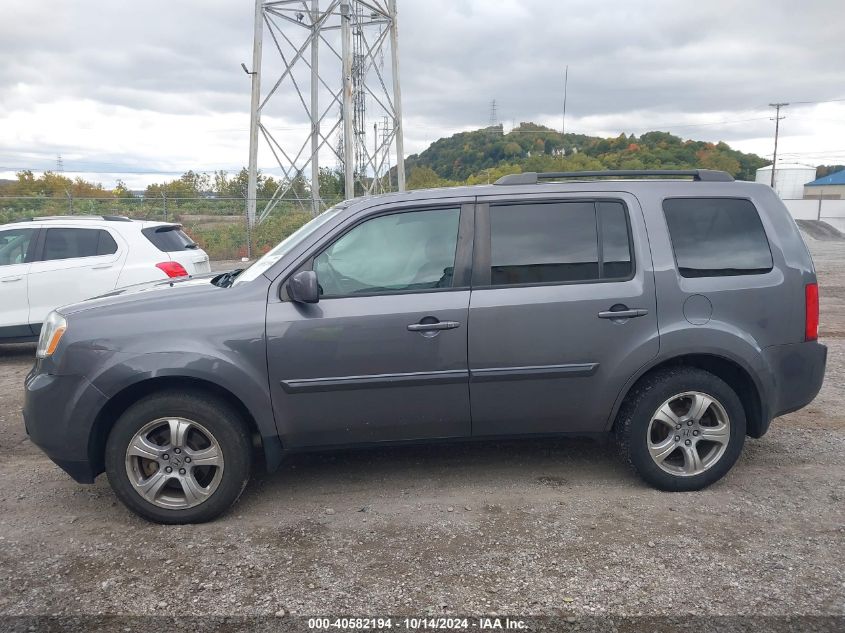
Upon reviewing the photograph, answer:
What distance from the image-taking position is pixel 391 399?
3.88 m

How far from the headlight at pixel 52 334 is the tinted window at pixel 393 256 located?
4.78 ft

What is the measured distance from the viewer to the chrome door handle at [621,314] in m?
3.94

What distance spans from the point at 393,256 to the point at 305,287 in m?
0.58

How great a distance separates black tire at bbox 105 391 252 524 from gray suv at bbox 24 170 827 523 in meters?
0.01

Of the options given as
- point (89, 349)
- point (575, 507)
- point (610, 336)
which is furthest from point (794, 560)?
point (89, 349)

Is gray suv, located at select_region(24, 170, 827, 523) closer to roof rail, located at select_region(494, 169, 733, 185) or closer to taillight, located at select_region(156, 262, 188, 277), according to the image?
roof rail, located at select_region(494, 169, 733, 185)

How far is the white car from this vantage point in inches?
307

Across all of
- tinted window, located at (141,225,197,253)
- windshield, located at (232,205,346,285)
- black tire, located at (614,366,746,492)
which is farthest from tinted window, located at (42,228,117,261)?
black tire, located at (614,366,746,492)

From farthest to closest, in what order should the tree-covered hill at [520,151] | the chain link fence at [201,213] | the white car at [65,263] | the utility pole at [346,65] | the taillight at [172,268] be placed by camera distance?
the tree-covered hill at [520,151], the chain link fence at [201,213], the utility pole at [346,65], the taillight at [172,268], the white car at [65,263]

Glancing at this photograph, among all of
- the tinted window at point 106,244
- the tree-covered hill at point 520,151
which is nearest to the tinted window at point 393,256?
the tinted window at point 106,244

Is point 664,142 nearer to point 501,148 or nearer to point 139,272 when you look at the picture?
point 501,148

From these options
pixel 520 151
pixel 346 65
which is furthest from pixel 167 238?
pixel 520 151

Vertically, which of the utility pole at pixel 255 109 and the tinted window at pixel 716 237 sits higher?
the utility pole at pixel 255 109

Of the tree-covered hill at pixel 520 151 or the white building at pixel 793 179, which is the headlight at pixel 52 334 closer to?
the tree-covered hill at pixel 520 151
